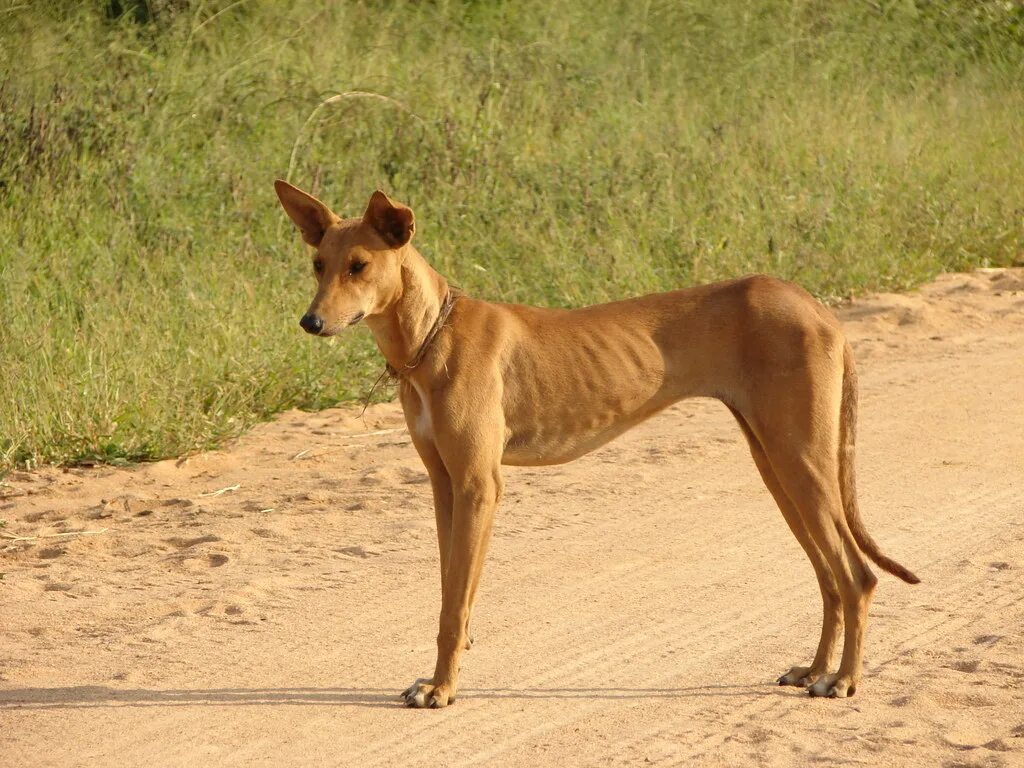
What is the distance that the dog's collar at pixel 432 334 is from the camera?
4.79m

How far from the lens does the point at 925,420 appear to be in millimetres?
8039

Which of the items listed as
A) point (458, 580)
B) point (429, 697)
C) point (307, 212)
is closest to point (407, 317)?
point (307, 212)

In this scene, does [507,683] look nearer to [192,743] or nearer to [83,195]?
[192,743]

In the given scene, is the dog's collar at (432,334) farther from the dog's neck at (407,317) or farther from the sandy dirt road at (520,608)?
the sandy dirt road at (520,608)

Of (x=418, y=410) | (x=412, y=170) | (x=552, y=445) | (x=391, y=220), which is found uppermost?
(x=412, y=170)

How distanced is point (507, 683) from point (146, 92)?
757 centimetres

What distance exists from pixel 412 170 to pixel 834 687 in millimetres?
7385

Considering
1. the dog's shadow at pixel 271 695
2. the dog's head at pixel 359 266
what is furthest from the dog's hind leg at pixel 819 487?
the dog's head at pixel 359 266

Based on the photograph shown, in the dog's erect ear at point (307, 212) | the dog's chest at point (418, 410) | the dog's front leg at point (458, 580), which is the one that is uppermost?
the dog's erect ear at point (307, 212)

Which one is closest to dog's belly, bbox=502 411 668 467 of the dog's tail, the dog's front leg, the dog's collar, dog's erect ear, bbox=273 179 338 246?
the dog's front leg

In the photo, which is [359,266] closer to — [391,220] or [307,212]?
[391,220]

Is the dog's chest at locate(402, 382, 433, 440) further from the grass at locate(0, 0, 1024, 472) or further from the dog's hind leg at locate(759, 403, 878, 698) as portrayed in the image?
the grass at locate(0, 0, 1024, 472)

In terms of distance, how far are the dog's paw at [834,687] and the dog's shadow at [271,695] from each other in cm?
15

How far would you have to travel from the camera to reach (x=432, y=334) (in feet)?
15.8
